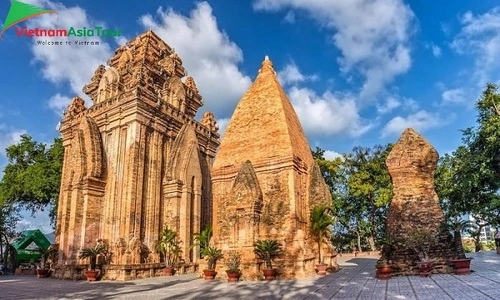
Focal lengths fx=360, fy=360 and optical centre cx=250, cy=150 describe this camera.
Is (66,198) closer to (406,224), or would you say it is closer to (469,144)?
(406,224)

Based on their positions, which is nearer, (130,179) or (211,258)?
(211,258)

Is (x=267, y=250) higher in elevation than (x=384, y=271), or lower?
higher

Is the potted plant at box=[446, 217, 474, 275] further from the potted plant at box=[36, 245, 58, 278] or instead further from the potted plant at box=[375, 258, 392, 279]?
the potted plant at box=[36, 245, 58, 278]

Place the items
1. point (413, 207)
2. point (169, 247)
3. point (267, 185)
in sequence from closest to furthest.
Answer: point (413, 207) → point (267, 185) → point (169, 247)

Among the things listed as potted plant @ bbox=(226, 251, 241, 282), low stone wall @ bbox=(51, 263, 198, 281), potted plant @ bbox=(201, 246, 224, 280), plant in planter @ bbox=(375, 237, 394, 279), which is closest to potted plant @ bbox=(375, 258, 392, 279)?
plant in planter @ bbox=(375, 237, 394, 279)

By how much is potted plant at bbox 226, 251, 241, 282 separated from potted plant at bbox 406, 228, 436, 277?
5826 mm

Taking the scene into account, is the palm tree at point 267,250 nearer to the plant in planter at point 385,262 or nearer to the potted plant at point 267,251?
the potted plant at point 267,251

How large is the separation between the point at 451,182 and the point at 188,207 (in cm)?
1870

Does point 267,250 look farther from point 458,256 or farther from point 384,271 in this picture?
point 458,256

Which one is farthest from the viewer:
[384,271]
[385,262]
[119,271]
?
[119,271]

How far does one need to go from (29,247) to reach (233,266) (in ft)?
66.5

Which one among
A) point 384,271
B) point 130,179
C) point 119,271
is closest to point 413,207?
point 384,271

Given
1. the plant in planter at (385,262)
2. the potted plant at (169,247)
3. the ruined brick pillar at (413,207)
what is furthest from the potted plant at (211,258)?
the ruined brick pillar at (413,207)

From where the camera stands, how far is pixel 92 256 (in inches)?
631
